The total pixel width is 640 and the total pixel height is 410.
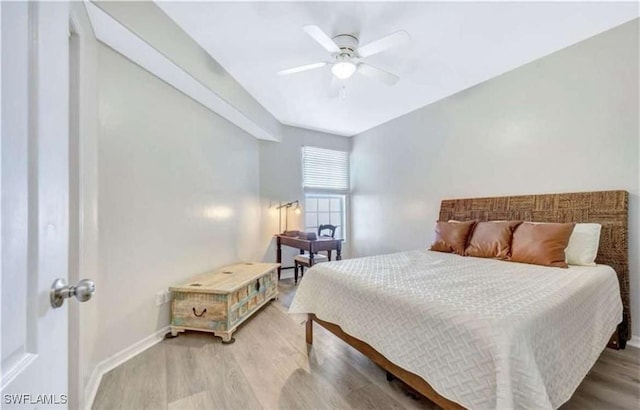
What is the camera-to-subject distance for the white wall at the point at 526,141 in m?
2.29

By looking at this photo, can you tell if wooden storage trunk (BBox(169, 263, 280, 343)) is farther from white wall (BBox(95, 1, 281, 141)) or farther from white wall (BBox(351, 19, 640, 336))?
white wall (BBox(351, 19, 640, 336))

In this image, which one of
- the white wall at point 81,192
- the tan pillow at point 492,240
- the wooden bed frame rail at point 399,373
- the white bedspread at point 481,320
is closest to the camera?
the white bedspread at point 481,320

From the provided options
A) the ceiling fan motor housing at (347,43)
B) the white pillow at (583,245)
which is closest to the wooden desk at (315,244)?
the ceiling fan motor housing at (347,43)

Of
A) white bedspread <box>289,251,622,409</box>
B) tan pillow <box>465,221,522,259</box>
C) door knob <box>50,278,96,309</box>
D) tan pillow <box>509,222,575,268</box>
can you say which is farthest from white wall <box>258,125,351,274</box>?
door knob <box>50,278,96,309</box>

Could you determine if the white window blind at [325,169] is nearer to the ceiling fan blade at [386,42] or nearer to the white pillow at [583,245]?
the ceiling fan blade at [386,42]

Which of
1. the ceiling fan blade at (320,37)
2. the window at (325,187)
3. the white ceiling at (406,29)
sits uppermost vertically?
the white ceiling at (406,29)

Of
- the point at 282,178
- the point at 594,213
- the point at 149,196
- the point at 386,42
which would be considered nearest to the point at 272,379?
the point at 149,196

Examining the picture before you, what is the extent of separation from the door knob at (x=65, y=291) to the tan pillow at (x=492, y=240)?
2.88 metres

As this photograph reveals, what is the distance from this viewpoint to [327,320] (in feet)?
6.87

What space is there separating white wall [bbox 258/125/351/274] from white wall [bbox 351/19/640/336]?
1369 millimetres

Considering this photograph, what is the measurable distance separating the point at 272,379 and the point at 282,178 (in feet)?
10.3

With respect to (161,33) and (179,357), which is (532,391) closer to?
(179,357)

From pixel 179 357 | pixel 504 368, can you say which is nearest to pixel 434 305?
pixel 504 368

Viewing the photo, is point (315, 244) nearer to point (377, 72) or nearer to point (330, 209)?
point (330, 209)
